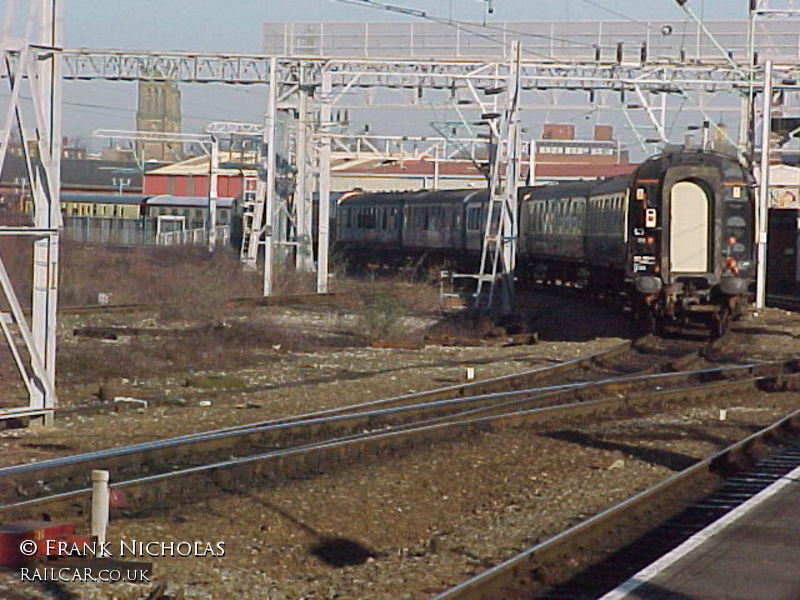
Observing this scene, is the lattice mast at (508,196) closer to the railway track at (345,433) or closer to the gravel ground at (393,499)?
the railway track at (345,433)

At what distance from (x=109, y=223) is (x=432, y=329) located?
4852 cm

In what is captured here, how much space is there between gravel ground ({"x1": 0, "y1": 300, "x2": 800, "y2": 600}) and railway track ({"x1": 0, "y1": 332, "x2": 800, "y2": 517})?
1.18 ft

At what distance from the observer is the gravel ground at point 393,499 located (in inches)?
338

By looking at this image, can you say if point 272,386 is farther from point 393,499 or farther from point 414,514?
point 414,514

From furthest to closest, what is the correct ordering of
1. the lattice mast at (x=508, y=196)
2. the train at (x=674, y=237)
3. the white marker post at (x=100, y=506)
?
1. the lattice mast at (x=508, y=196)
2. the train at (x=674, y=237)
3. the white marker post at (x=100, y=506)

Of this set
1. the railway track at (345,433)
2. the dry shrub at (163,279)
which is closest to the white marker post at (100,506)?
the railway track at (345,433)

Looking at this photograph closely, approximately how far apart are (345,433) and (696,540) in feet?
19.4

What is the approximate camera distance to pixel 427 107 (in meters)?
46.7

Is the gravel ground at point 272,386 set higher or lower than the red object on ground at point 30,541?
lower

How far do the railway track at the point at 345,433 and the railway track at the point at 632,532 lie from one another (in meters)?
2.79

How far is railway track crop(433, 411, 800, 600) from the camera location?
8391mm

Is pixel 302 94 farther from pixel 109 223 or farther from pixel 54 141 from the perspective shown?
pixel 109 223

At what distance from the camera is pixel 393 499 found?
1111cm

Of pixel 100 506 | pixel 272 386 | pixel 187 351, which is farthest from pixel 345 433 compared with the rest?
pixel 187 351
